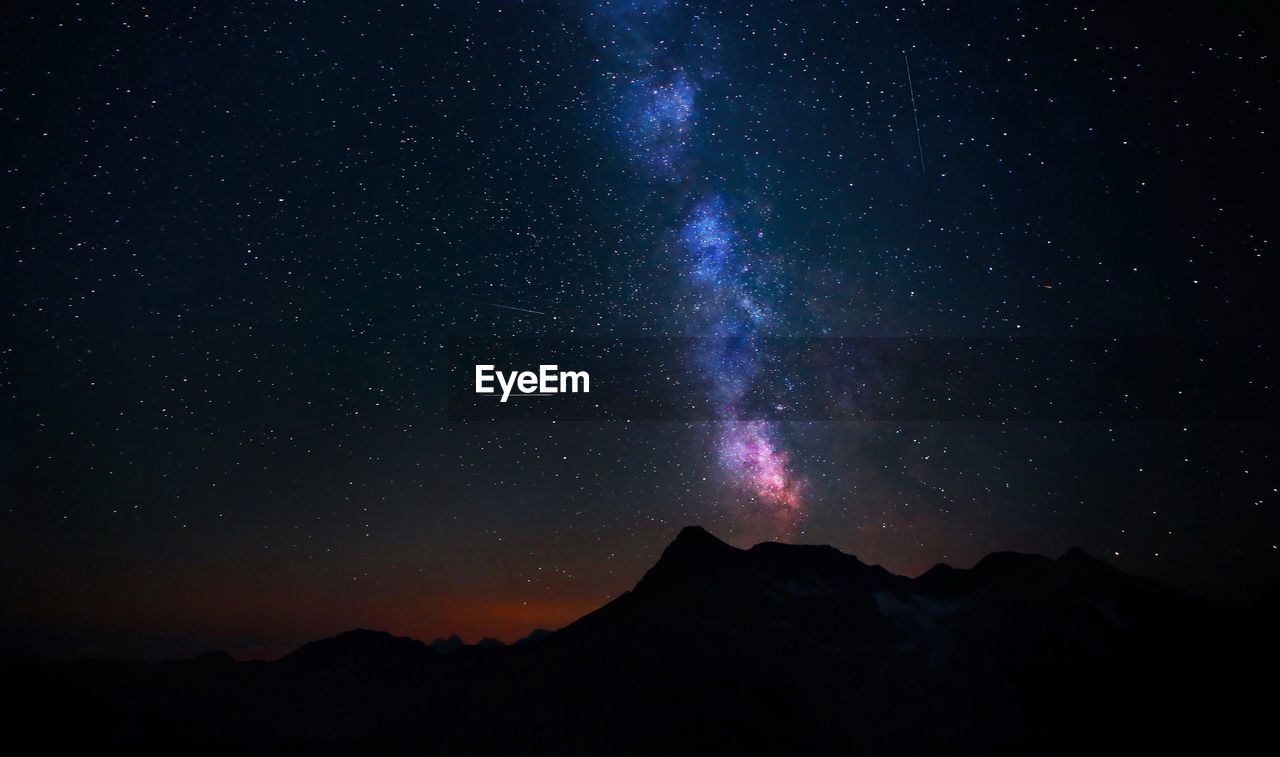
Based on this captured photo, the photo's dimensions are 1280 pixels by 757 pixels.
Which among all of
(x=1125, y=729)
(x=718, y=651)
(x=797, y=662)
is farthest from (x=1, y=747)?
(x=1125, y=729)

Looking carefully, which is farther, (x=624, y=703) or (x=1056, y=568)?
(x=1056, y=568)

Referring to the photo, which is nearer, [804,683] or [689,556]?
[804,683]

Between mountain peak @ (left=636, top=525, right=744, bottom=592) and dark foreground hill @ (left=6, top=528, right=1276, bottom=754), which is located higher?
mountain peak @ (left=636, top=525, right=744, bottom=592)

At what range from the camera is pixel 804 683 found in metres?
63.8

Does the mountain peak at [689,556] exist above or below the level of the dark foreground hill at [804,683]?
above

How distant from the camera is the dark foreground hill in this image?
5769 cm

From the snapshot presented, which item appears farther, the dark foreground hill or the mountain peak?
the mountain peak

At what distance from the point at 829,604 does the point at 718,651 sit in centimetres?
1523

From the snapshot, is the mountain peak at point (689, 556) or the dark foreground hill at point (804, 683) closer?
the dark foreground hill at point (804, 683)

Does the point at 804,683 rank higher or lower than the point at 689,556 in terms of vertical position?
lower

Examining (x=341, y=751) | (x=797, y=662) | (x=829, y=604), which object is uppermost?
(x=829, y=604)

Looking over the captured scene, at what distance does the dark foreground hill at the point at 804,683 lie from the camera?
57688 millimetres

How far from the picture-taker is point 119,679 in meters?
80.2

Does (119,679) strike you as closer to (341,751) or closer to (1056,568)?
(341,751)
